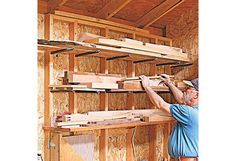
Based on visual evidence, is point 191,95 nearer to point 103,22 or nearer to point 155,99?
point 155,99

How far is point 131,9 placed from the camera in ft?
12.6

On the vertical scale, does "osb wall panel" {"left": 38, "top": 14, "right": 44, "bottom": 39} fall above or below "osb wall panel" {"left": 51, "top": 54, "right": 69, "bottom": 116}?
→ above

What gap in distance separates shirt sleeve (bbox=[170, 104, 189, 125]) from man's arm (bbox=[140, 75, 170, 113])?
0.22 feet

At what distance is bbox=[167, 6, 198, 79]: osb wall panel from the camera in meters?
4.36

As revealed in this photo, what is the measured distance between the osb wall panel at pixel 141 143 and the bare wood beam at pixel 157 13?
134 cm

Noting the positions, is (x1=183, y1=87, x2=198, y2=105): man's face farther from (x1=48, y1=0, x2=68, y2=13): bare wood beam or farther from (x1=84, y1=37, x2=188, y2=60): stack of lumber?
(x1=48, y1=0, x2=68, y2=13): bare wood beam

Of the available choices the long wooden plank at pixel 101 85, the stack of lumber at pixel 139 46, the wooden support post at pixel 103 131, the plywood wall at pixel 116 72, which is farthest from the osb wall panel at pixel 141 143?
the long wooden plank at pixel 101 85

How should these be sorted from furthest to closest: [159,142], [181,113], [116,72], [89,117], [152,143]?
[159,142], [152,143], [116,72], [181,113], [89,117]

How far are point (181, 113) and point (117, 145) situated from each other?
1052mm

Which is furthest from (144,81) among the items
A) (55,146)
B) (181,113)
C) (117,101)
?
(55,146)

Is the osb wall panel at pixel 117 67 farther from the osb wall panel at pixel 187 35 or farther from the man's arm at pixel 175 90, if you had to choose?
the osb wall panel at pixel 187 35

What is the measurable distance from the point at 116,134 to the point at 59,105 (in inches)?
35.5

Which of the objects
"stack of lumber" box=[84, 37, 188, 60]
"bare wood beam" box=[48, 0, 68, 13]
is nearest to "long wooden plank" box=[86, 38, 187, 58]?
"stack of lumber" box=[84, 37, 188, 60]

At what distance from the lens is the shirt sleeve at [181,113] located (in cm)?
312
